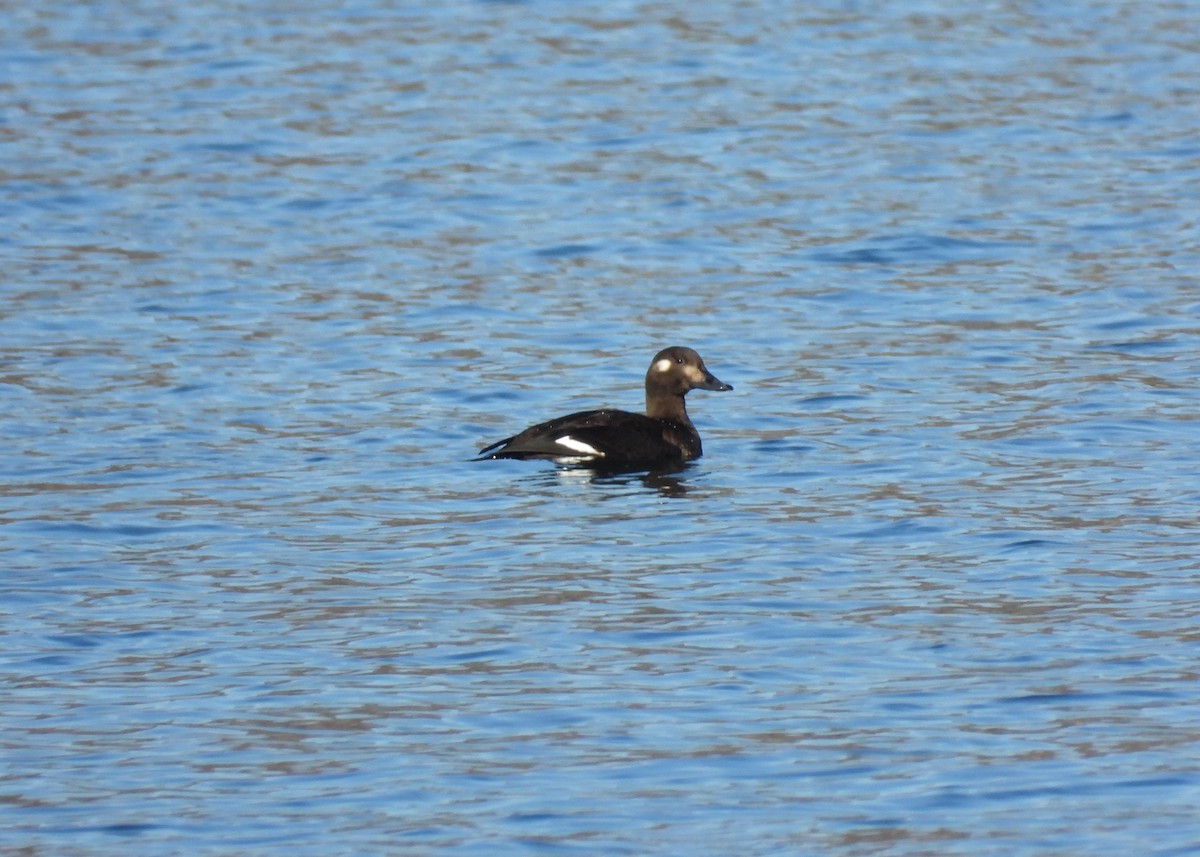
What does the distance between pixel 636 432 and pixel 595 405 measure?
4.72 feet

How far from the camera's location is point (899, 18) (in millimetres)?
24312

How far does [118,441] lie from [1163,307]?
22.1ft

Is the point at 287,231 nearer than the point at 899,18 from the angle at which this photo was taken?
Yes

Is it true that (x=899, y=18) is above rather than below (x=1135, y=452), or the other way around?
above

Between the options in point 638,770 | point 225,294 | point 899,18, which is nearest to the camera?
point 638,770

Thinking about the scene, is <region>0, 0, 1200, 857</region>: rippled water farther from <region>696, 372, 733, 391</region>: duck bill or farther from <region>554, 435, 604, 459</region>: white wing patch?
<region>696, 372, 733, 391</region>: duck bill

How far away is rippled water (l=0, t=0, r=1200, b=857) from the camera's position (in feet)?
22.1

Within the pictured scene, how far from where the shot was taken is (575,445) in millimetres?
10859

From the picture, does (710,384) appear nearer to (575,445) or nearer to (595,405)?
(595,405)

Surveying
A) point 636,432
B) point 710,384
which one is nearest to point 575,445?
point 636,432

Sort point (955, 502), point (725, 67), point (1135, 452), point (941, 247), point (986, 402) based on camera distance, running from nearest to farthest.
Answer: point (955, 502) < point (1135, 452) < point (986, 402) < point (941, 247) < point (725, 67)

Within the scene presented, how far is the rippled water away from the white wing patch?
0.13 metres

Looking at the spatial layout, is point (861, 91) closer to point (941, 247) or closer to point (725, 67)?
point (725, 67)

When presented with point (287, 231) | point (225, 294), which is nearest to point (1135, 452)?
point (225, 294)
